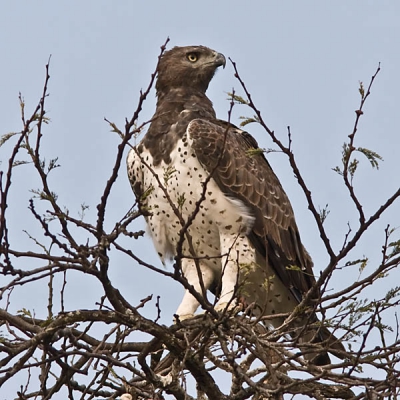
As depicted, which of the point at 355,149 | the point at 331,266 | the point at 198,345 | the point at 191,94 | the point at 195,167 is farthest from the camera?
the point at 191,94

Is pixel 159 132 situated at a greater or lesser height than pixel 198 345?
greater

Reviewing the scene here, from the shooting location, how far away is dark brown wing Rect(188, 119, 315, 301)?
809 cm

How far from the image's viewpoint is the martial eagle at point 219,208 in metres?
8.02

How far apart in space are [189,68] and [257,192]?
1.81 m

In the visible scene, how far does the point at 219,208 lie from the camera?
8102mm

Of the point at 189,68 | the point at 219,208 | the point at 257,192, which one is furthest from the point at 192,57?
the point at 219,208

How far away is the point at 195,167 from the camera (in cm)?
800

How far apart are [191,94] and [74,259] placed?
14.2ft

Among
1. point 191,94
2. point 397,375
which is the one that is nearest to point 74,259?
point 397,375

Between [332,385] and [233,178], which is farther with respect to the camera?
[233,178]

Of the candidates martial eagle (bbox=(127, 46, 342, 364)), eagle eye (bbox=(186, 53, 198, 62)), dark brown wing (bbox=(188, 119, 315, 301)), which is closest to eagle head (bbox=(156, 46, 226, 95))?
eagle eye (bbox=(186, 53, 198, 62))

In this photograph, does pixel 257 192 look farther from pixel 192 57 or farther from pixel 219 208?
pixel 192 57

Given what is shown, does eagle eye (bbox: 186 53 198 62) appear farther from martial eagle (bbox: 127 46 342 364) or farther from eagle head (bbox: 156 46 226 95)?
martial eagle (bbox: 127 46 342 364)

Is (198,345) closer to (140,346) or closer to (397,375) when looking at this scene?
(140,346)
